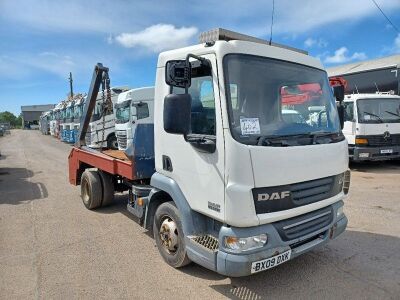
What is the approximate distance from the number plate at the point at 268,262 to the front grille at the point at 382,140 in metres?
8.46

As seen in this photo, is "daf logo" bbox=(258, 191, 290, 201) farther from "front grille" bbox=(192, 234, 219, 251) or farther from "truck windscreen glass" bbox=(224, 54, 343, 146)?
"front grille" bbox=(192, 234, 219, 251)

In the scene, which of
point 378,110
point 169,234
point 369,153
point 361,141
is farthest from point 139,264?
point 378,110

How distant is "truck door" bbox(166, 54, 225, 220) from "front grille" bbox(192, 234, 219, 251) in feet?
0.87

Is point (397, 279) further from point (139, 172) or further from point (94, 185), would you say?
point (94, 185)

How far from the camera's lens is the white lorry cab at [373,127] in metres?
10.6

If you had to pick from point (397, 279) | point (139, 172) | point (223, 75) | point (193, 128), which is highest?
point (223, 75)

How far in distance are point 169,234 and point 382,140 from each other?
8972mm

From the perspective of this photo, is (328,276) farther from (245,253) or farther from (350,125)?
(350,125)

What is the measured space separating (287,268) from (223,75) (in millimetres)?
2419

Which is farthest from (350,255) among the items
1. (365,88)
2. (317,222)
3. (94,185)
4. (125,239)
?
(365,88)

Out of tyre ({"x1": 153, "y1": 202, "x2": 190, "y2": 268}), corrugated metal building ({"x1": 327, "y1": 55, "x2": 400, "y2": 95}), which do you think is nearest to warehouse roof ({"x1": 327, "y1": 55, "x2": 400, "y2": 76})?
corrugated metal building ({"x1": 327, "y1": 55, "x2": 400, "y2": 95})

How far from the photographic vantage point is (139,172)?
16.3 ft

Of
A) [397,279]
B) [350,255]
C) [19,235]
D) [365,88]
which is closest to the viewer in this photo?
[397,279]

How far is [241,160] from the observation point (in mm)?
3076
